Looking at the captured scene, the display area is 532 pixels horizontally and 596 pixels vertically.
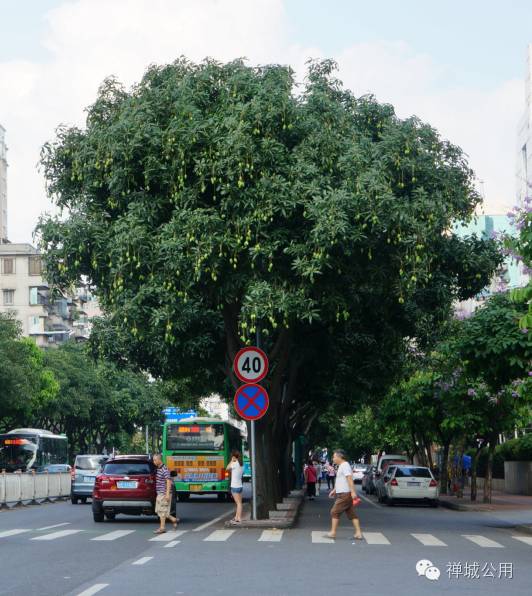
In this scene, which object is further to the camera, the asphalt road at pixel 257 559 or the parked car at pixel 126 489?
the parked car at pixel 126 489

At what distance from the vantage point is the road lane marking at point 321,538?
20.9 meters

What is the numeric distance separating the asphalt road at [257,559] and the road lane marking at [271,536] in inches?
0.8

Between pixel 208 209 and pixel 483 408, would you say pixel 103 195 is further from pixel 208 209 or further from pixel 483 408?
pixel 483 408

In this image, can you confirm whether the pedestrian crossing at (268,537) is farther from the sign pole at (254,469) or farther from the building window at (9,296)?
the building window at (9,296)

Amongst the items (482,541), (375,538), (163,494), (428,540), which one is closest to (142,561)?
(375,538)

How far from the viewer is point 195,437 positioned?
44406 millimetres

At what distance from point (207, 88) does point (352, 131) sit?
3.21 metres

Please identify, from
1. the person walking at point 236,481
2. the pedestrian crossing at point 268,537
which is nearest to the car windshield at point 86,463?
the person walking at point 236,481

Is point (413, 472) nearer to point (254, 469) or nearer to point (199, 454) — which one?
point (199, 454)

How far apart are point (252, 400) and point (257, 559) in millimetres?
8027

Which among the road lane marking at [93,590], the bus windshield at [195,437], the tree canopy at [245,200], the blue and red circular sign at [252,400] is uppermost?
the tree canopy at [245,200]

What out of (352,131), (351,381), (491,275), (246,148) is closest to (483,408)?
(351,381)

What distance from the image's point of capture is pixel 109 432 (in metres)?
99.1

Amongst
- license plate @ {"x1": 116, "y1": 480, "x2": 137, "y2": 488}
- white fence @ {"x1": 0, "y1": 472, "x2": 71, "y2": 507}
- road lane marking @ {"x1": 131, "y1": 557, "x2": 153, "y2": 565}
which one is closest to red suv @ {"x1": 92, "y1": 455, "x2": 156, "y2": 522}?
license plate @ {"x1": 116, "y1": 480, "x2": 137, "y2": 488}
